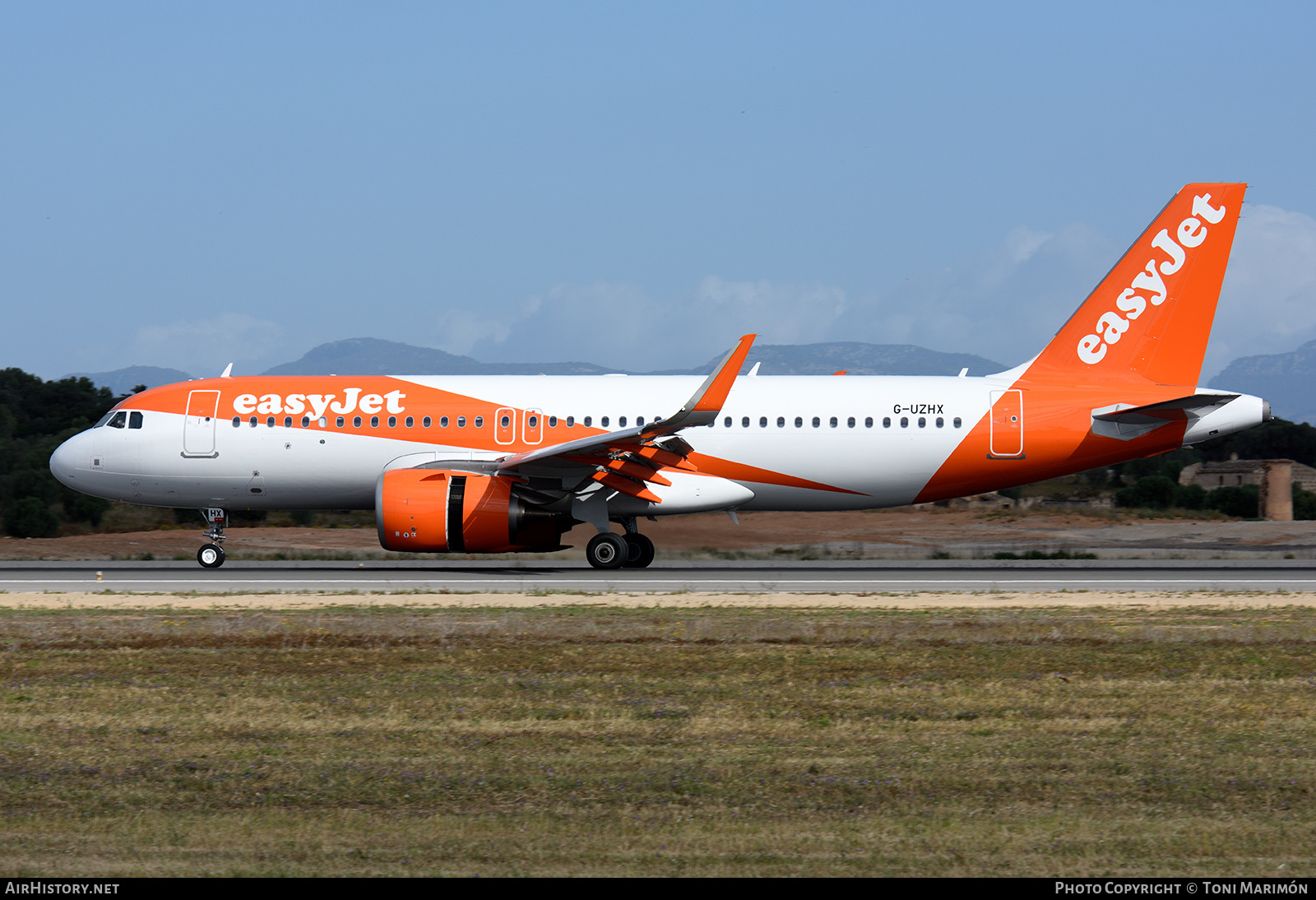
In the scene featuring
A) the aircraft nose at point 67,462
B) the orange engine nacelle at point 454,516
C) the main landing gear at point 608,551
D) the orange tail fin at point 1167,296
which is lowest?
the main landing gear at point 608,551

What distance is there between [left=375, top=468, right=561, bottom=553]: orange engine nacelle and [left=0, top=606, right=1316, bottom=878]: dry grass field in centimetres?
729

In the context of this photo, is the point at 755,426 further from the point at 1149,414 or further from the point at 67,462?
the point at 67,462

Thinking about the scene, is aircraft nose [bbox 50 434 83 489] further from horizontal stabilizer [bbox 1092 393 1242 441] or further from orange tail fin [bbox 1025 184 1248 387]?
horizontal stabilizer [bbox 1092 393 1242 441]

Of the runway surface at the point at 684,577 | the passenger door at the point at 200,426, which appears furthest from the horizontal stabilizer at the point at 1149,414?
the passenger door at the point at 200,426

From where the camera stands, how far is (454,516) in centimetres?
2025

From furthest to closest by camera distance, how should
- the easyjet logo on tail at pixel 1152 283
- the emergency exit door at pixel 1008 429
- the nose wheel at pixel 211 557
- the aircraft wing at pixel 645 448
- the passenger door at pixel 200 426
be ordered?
the passenger door at pixel 200 426 → the easyjet logo on tail at pixel 1152 283 → the nose wheel at pixel 211 557 → the emergency exit door at pixel 1008 429 → the aircraft wing at pixel 645 448

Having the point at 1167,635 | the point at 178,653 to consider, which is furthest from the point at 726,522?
the point at 178,653

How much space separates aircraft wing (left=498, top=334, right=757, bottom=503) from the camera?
19781mm

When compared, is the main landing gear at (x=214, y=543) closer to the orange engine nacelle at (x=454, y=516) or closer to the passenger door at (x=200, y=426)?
the passenger door at (x=200, y=426)

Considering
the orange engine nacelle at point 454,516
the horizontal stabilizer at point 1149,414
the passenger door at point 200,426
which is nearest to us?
the orange engine nacelle at point 454,516

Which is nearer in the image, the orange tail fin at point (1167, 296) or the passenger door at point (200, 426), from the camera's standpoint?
the orange tail fin at point (1167, 296)

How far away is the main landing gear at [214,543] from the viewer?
2220 centimetres

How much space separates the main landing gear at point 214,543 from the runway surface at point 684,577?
0.28 m

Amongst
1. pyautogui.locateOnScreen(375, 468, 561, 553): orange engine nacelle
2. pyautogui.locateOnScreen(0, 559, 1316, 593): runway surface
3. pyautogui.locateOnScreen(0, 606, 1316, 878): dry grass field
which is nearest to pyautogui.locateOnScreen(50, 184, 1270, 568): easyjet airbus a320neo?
pyautogui.locateOnScreen(375, 468, 561, 553): orange engine nacelle
